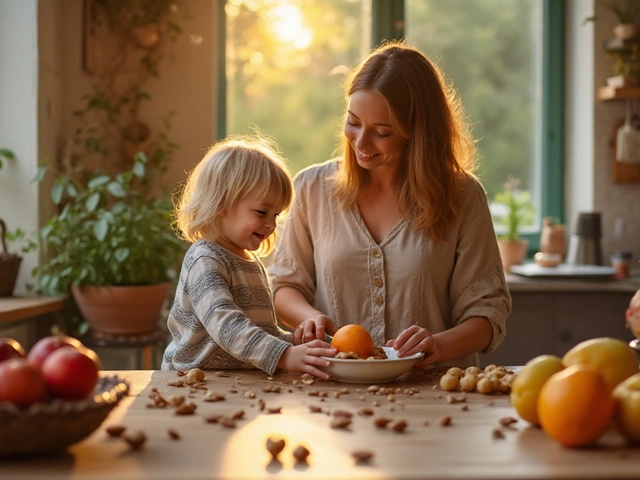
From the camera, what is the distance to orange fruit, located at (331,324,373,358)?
158 centimetres

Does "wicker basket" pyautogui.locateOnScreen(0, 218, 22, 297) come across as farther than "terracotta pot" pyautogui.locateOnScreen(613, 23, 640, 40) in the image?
No

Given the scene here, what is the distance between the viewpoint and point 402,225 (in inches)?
82.2

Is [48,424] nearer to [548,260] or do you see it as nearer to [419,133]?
[419,133]

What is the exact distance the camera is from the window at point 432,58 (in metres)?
4.04

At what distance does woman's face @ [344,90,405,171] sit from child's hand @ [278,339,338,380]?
22.5 inches

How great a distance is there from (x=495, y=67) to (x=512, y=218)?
886 millimetres

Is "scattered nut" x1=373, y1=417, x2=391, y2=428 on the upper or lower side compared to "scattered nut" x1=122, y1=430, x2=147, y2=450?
lower

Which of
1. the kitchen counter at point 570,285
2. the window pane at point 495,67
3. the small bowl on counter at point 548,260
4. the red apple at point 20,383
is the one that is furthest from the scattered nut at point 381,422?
the window pane at point 495,67

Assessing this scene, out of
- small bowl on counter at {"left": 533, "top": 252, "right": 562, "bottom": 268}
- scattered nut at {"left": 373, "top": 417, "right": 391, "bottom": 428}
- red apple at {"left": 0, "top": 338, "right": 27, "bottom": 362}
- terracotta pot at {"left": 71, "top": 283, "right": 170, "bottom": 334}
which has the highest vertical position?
red apple at {"left": 0, "top": 338, "right": 27, "bottom": 362}

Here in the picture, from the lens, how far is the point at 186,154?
12.5 ft

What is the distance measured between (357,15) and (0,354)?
3268mm

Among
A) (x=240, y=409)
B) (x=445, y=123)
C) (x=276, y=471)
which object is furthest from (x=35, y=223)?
(x=276, y=471)

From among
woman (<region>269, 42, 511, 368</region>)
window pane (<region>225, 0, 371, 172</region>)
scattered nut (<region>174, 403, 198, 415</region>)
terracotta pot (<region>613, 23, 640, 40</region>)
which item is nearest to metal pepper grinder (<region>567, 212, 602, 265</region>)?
terracotta pot (<region>613, 23, 640, 40</region>)

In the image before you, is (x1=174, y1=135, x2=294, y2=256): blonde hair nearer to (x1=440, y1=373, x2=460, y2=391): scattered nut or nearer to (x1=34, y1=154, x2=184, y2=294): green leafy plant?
(x1=440, y1=373, x2=460, y2=391): scattered nut
